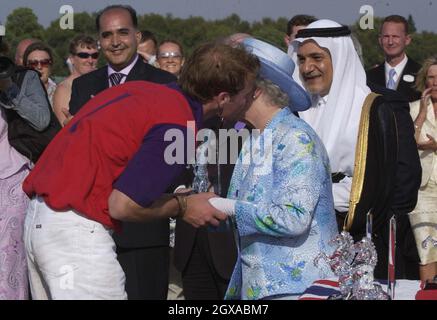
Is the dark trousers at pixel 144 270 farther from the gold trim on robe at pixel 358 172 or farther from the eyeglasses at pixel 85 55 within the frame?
the eyeglasses at pixel 85 55

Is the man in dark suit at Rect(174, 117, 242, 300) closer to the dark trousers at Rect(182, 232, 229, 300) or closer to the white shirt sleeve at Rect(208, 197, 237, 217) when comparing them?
the dark trousers at Rect(182, 232, 229, 300)

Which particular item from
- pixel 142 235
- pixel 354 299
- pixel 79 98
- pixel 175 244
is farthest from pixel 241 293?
pixel 79 98

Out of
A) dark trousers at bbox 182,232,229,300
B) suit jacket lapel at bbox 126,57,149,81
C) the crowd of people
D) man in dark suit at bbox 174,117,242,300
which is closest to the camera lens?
the crowd of people

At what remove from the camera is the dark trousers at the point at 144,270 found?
238 inches

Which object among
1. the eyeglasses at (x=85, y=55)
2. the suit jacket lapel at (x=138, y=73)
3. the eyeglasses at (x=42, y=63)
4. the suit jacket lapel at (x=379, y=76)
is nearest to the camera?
the suit jacket lapel at (x=138, y=73)

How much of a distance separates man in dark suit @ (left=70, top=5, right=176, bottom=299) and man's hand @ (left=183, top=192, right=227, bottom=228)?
1.42 meters

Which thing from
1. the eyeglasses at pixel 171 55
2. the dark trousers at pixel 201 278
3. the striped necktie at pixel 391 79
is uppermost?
the eyeglasses at pixel 171 55

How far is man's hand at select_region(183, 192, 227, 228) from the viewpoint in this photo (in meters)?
4.47

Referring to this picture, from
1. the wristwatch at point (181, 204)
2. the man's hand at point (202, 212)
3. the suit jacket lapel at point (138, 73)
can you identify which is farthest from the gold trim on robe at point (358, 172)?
the suit jacket lapel at point (138, 73)

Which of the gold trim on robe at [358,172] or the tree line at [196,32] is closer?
the gold trim on robe at [358,172]

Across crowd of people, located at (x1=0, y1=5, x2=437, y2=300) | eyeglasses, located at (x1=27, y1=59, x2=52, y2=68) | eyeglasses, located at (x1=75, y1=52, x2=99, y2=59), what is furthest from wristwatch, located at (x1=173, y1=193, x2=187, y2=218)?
eyeglasses, located at (x1=27, y1=59, x2=52, y2=68)

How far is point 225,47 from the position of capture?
430 centimetres

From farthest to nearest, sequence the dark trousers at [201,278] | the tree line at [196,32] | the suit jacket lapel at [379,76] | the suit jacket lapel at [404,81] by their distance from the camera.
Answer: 1. the tree line at [196,32]
2. the suit jacket lapel at [379,76]
3. the suit jacket lapel at [404,81]
4. the dark trousers at [201,278]
